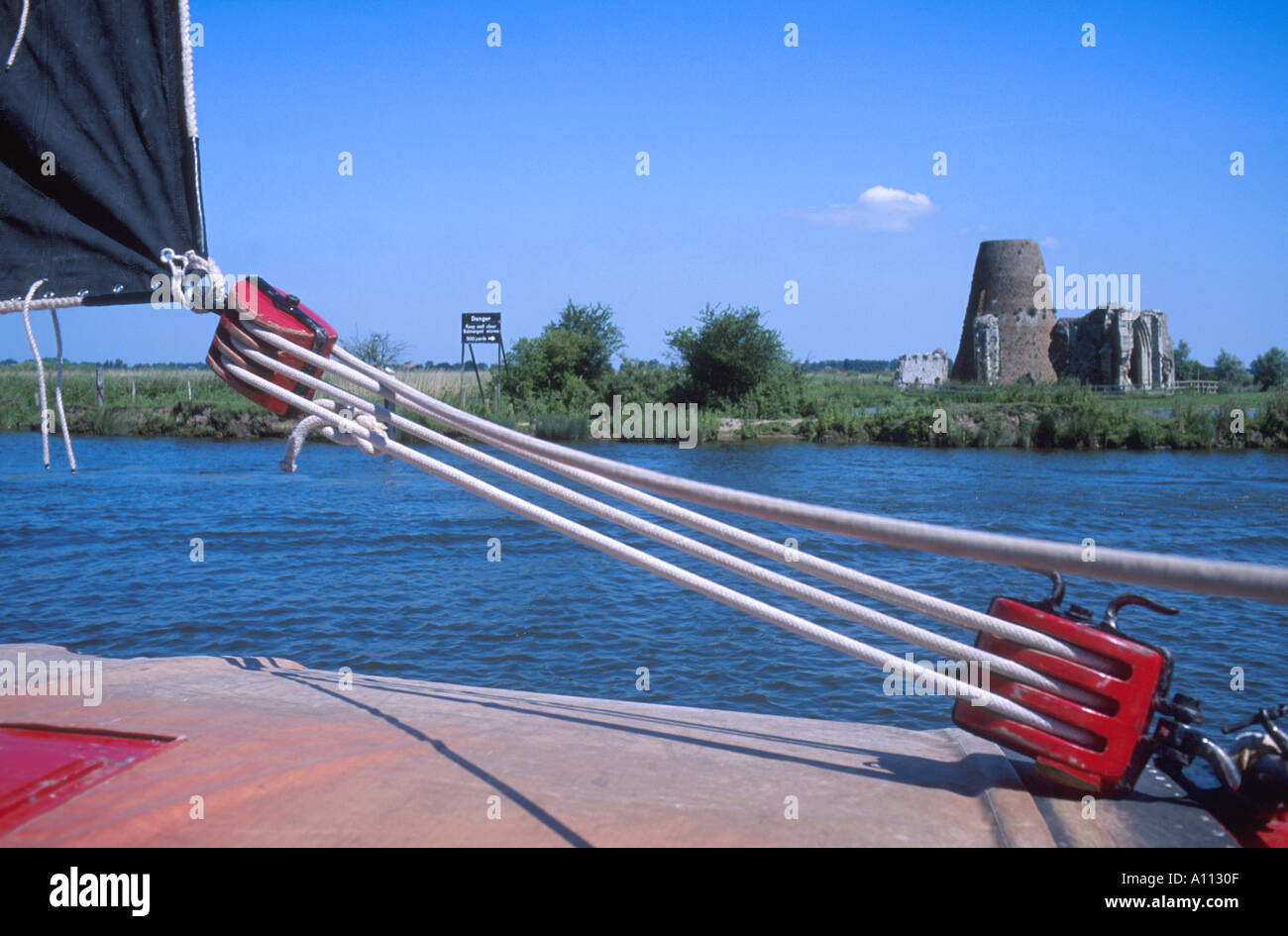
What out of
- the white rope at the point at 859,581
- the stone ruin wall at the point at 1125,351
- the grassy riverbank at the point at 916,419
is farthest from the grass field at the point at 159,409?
the stone ruin wall at the point at 1125,351

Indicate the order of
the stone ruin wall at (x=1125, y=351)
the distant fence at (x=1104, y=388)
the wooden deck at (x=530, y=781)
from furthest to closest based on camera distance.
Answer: the stone ruin wall at (x=1125, y=351) < the distant fence at (x=1104, y=388) < the wooden deck at (x=530, y=781)

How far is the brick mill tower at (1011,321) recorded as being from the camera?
49.2 m

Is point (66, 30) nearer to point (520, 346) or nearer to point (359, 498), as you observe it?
point (359, 498)

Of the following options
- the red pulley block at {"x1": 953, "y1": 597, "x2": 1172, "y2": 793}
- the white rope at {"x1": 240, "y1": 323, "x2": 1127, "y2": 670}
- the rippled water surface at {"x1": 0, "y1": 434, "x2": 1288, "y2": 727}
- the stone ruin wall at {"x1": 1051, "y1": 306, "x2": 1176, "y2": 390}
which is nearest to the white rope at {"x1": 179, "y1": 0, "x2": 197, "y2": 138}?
the white rope at {"x1": 240, "y1": 323, "x2": 1127, "y2": 670}

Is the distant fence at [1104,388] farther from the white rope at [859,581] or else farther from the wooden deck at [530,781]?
the white rope at [859,581]

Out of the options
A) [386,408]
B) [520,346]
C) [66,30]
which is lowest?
[386,408]

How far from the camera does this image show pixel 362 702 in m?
3.95

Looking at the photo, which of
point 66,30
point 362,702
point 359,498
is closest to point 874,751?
point 362,702

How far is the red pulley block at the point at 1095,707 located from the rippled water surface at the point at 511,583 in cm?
419

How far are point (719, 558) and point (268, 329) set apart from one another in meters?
1.89

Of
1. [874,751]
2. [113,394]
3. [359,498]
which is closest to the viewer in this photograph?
[874,751]

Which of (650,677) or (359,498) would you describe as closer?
(650,677)

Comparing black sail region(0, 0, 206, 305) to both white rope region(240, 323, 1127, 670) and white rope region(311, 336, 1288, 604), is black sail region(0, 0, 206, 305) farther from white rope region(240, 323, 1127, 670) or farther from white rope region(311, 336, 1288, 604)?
white rope region(311, 336, 1288, 604)
